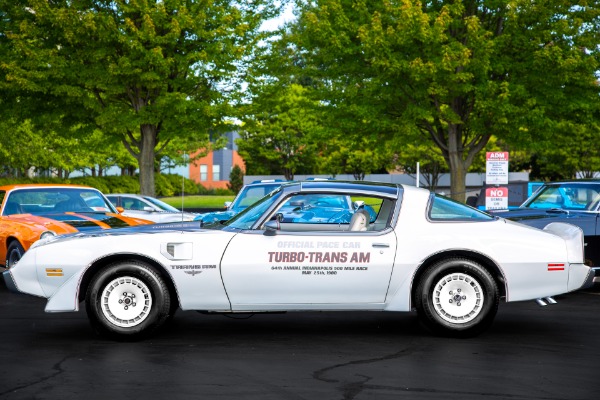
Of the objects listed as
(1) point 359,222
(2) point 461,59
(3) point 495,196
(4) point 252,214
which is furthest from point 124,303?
(2) point 461,59

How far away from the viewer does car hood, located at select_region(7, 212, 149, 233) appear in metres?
12.8

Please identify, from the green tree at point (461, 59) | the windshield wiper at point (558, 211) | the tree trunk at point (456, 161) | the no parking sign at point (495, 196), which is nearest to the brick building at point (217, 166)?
the tree trunk at point (456, 161)

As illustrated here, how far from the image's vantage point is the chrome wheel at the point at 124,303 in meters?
8.22

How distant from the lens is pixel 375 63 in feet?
88.6

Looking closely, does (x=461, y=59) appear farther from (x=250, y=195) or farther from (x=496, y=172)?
(x=250, y=195)

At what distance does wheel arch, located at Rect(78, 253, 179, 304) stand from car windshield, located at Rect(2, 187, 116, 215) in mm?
6047

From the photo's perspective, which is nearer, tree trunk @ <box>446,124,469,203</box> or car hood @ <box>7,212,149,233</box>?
car hood @ <box>7,212,149,233</box>

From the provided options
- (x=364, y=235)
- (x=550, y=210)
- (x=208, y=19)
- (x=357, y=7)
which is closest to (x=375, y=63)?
(x=357, y=7)

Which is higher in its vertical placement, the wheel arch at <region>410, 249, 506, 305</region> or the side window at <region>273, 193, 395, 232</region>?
the side window at <region>273, 193, 395, 232</region>

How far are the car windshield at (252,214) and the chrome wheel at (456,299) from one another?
1709 mm

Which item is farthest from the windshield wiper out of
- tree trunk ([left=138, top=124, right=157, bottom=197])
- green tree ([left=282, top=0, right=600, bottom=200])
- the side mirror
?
tree trunk ([left=138, top=124, right=157, bottom=197])

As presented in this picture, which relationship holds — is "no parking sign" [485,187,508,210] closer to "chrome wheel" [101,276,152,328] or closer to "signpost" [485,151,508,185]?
"signpost" [485,151,508,185]

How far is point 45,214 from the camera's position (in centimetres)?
1392

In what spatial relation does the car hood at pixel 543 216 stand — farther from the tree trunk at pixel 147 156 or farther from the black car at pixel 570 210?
the tree trunk at pixel 147 156
